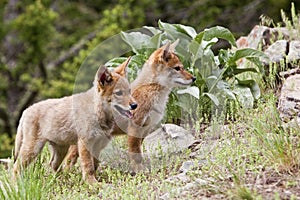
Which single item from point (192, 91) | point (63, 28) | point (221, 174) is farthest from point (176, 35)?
point (63, 28)

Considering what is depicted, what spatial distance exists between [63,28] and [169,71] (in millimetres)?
11106

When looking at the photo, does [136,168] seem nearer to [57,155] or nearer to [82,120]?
[82,120]

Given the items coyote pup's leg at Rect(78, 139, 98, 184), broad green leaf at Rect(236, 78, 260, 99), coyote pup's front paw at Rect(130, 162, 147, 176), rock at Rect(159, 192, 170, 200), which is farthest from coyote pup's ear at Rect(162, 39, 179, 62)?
rock at Rect(159, 192, 170, 200)

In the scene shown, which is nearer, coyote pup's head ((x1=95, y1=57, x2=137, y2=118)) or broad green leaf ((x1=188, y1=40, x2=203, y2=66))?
coyote pup's head ((x1=95, y1=57, x2=137, y2=118))

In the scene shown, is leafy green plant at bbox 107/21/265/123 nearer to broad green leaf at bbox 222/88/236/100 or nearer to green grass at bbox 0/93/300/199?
broad green leaf at bbox 222/88/236/100

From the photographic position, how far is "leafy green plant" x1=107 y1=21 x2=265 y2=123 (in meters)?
7.64

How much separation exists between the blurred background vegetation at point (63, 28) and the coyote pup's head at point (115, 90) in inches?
255

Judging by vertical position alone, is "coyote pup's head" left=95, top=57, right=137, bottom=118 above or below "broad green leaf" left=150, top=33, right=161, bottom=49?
below

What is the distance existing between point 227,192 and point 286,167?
2.18ft

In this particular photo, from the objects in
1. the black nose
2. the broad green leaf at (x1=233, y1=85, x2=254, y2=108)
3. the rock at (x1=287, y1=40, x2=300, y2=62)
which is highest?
the rock at (x1=287, y1=40, x2=300, y2=62)

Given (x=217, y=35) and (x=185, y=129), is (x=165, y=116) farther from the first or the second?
(x=217, y=35)

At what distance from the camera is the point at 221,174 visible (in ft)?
18.4

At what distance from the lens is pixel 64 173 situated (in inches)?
294

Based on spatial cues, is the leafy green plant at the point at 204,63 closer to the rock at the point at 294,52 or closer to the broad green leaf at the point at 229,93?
the broad green leaf at the point at 229,93
